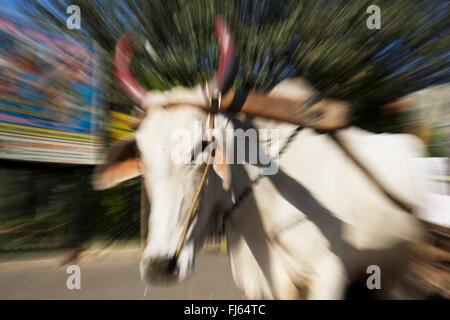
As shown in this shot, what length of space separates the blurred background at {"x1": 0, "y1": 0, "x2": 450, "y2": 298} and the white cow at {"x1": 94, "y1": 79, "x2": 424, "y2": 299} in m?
1.08

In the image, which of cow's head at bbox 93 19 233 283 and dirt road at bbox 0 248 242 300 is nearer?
cow's head at bbox 93 19 233 283

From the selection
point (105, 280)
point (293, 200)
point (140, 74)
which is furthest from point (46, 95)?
point (293, 200)

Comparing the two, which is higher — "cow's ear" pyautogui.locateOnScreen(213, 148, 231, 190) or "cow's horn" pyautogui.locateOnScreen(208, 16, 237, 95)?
"cow's horn" pyautogui.locateOnScreen(208, 16, 237, 95)

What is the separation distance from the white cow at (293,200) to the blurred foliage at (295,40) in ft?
6.60

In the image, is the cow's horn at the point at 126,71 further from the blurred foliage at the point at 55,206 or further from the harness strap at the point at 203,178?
the blurred foliage at the point at 55,206

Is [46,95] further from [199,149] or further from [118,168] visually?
[199,149]

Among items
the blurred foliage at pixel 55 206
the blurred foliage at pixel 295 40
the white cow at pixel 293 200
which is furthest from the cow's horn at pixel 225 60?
the blurred foliage at pixel 55 206

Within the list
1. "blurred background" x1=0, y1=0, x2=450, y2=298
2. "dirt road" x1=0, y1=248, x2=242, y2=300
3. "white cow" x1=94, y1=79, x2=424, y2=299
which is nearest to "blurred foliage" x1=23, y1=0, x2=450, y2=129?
"blurred background" x1=0, y1=0, x2=450, y2=298

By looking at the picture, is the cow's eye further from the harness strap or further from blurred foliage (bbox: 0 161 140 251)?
blurred foliage (bbox: 0 161 140 251)

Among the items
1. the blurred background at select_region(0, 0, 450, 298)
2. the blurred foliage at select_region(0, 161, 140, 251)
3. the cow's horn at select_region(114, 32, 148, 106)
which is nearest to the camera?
the cow's horn at select_region(114, 32, 148, 106)

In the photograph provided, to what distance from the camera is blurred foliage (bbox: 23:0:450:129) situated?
3.80m

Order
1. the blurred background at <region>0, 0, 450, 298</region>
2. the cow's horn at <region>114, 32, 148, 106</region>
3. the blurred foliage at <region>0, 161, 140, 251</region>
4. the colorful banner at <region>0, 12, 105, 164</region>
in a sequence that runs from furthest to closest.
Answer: the blurred foliage at <region>0, 161, 140, 251</region> < the colorful banner at <region>0, 12, 105, 164</region> < the blurred background at <region>0, 0, 450, 298</region> < the cow's horn at <region>114, 32, 148, 106</region>

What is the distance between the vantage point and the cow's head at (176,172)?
4.43 feet

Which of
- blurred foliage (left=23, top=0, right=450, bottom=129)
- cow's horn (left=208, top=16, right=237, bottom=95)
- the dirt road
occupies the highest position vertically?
blurred foliage (left=23, top=0, right=450, bottom=129)
